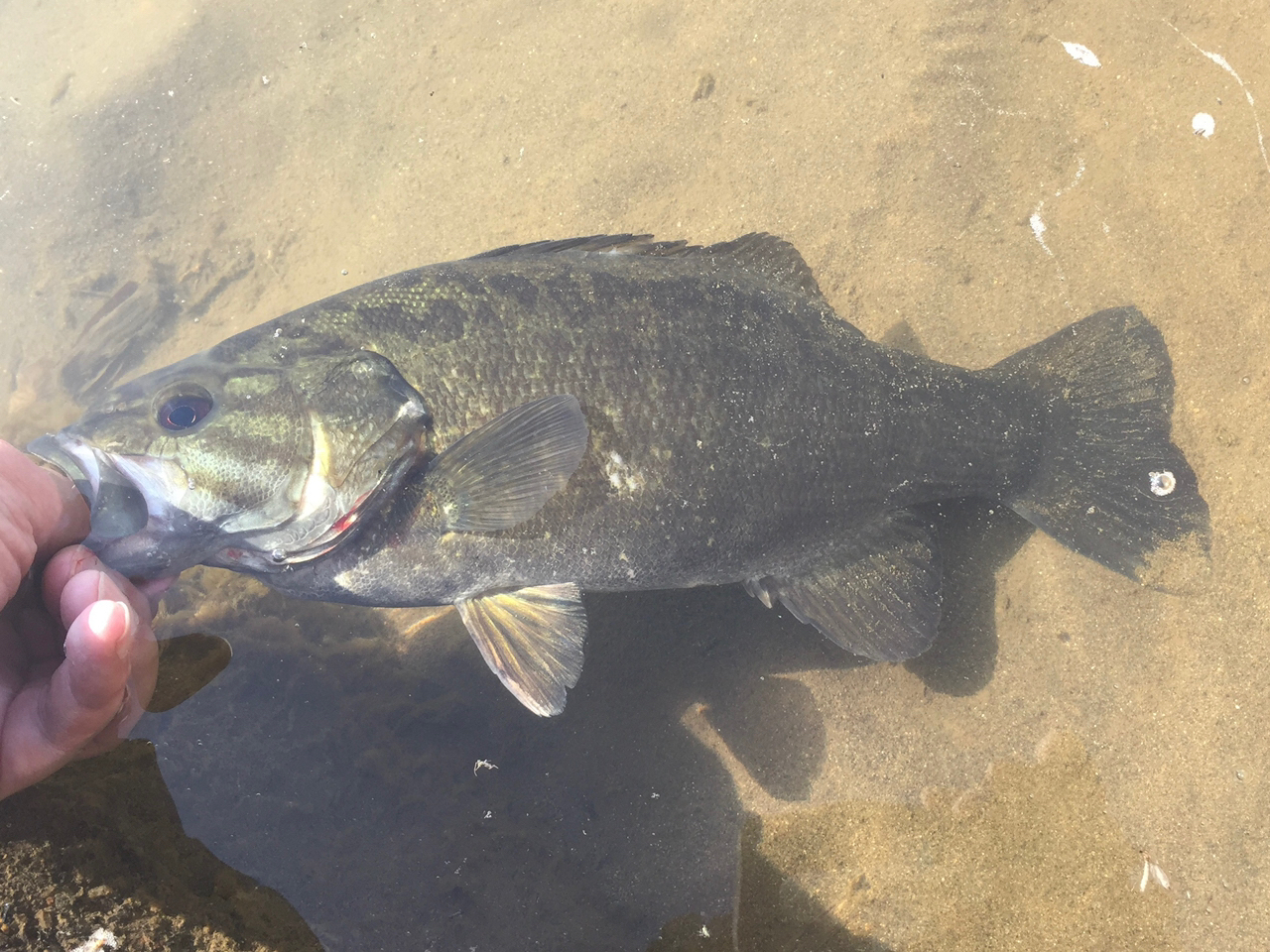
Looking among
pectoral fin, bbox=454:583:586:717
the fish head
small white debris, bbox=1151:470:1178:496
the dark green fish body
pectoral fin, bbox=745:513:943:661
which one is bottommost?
small white debris, bbox=1151:470:1178:496

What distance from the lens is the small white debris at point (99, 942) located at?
69.0 inches

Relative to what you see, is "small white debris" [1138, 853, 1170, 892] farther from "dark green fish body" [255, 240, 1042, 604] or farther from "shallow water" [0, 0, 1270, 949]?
"dark green fish body" [255, 240, 1042, 604]

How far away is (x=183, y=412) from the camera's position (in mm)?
2408

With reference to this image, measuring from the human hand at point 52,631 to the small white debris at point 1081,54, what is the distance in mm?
4637

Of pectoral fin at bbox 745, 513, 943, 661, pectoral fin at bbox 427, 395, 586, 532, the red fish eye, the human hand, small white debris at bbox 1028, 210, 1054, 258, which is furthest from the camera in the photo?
small white debris at bbox 1028, 210, 1054, 258

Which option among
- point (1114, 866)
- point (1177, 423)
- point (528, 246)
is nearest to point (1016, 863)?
point (1114, 866)

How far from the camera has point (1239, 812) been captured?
275 centimetres

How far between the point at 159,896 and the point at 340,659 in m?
1.48

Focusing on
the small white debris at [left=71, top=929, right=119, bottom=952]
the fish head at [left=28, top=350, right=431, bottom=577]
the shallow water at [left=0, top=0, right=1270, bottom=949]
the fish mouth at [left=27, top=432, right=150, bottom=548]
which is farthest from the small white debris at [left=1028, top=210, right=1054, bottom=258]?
the small white debris at [left=71, top=929, right=119, bottom=952]

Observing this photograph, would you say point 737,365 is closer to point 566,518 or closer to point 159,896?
point 566,518

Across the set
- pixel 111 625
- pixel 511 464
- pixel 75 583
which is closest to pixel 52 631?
pixel 75 583

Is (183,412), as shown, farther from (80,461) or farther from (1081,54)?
(1081,54)

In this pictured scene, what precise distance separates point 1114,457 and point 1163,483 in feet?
0.69

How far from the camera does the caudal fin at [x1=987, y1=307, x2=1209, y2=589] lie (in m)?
3.02
